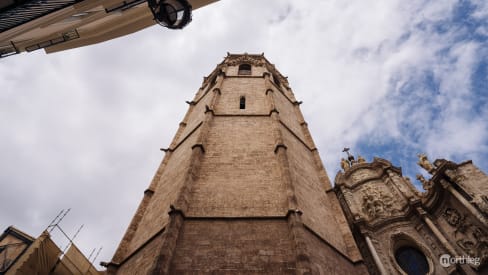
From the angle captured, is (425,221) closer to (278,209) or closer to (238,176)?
(278,209)

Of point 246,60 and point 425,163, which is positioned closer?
point 425,163

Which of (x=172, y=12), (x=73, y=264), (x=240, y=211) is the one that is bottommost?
(x=172, y=12)

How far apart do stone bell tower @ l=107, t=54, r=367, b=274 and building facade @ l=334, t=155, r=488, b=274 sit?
15.4 feet

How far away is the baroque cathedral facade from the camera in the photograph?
6.23 metres

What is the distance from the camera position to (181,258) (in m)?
5.90

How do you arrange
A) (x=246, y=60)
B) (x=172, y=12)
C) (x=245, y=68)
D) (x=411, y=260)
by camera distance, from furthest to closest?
(x=246, y=60), (x=245, y=68), (x=411, y=260), (x=172, y=12)

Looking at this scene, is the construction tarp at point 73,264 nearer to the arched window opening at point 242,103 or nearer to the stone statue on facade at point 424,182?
the arched window opening at point 242,103

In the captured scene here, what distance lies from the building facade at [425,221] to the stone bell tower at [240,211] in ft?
15.4

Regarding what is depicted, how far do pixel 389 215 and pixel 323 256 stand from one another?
28.1 ft

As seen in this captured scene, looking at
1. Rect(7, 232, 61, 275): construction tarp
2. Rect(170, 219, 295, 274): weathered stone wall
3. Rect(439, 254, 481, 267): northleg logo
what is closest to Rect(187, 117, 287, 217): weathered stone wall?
Rect(170, 219, 295, 274): weathered stone wall

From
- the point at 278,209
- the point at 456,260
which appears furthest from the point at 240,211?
the point at 456,260

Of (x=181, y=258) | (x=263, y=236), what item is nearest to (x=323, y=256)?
(x=263, y=236)

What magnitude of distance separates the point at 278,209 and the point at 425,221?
28.8ft

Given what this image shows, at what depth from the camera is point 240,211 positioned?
23.7 feet
